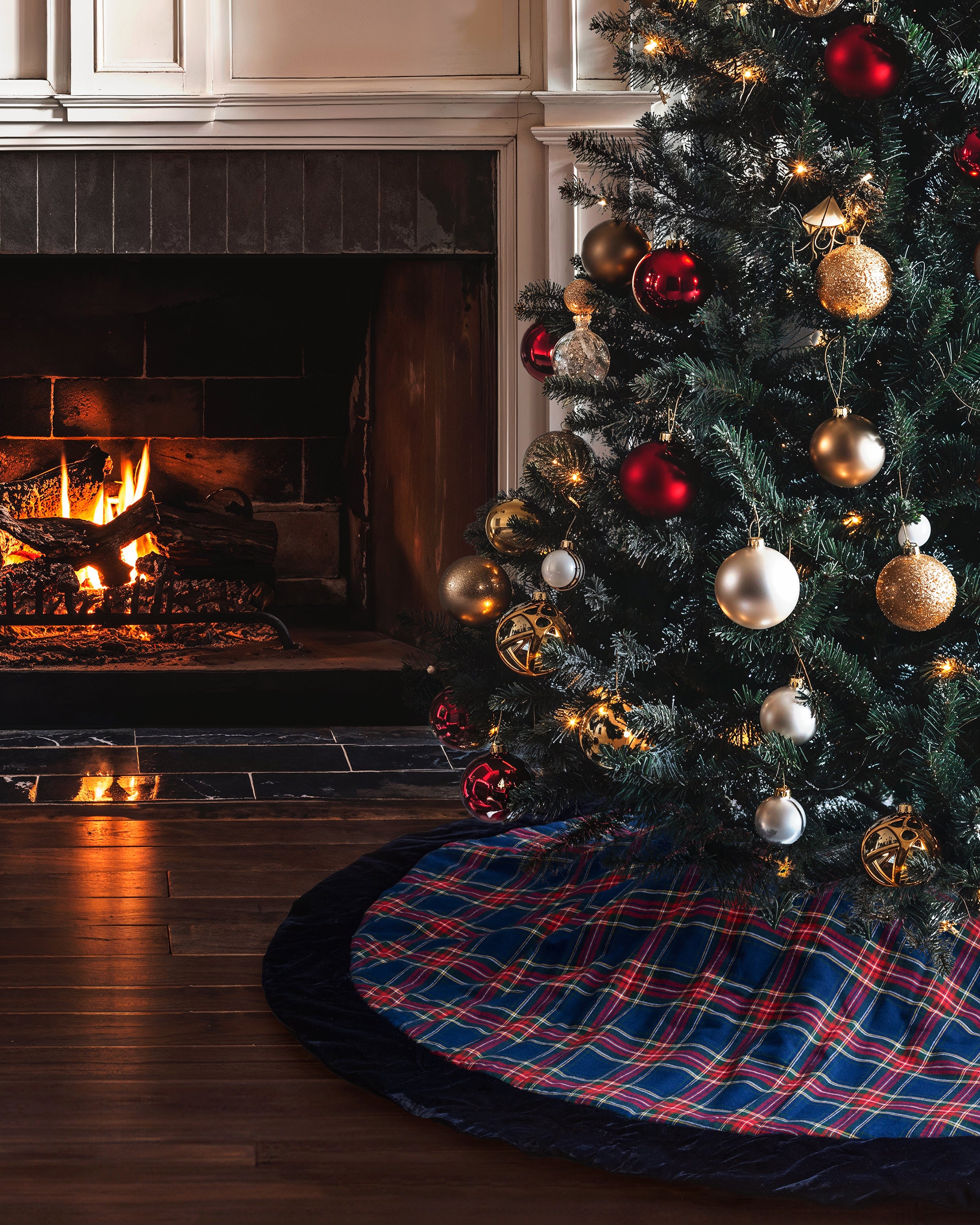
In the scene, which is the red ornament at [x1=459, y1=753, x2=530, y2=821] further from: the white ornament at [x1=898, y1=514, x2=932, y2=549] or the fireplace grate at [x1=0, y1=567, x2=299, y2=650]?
the fireplace grate at [x1=0, y1=567, x2=299, y2=650]

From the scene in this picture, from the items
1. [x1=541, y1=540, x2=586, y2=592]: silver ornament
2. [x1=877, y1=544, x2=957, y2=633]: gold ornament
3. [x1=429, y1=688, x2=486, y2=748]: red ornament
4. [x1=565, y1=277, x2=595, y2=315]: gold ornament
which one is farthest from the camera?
[x1=429, y1=688, x2=486, y2=748]: red ornament

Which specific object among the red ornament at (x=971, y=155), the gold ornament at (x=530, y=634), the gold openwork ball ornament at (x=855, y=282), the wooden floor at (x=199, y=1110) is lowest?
the wooden floor at (x=199, y=1110)

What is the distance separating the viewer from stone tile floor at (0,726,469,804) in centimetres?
245

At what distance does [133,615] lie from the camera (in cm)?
317

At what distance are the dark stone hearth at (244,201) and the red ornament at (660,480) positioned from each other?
5.11ft

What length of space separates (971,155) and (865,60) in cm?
15

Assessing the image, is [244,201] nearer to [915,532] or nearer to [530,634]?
[530,634]

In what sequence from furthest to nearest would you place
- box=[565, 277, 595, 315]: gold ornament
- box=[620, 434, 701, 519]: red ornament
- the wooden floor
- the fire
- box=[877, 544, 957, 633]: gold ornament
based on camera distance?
1. the fire
2. box=[565, 277, 595, 315]: gold ornament
3. box=[620, 434, 701, 519]: red ornament
4. box=[877, 544, 957, 633]: gold ornament
5. the wooden floor

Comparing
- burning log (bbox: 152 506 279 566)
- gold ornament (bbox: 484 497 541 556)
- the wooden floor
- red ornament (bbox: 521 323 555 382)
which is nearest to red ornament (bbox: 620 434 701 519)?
gold ornament (bbox: 484 497 541 556)

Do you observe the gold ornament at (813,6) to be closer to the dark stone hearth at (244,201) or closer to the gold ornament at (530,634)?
the gold ornament at (530,634)

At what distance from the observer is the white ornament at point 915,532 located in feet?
4.23

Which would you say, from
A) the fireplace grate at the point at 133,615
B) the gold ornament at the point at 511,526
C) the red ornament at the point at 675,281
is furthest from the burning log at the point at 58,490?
the red ornament at the point at 675,281

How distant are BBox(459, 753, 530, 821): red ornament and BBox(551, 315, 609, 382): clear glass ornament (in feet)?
1.72

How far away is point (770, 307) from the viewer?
1424 millimetres
